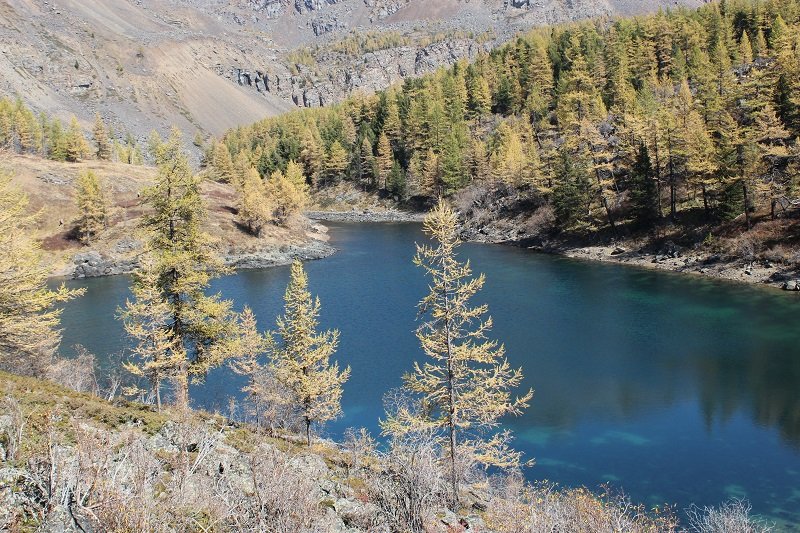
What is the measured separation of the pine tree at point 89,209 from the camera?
87.1 metres

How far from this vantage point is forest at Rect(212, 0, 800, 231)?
66.7 meters

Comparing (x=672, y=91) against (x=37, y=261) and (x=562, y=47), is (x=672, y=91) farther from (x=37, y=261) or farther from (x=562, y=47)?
(x=37, y=261)

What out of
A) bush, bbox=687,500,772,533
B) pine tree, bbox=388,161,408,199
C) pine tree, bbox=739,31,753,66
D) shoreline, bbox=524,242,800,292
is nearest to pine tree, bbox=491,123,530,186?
shoreline, bbox=524,242,800,292

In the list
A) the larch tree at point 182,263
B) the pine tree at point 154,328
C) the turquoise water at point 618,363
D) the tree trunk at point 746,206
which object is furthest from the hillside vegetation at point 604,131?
the pine tree at point 154,328

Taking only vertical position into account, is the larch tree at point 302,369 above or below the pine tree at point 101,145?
below

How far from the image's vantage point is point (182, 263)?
29500 mm

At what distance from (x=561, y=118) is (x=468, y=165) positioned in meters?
19.8

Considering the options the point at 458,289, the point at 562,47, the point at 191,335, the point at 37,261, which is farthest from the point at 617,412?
the point at 562,47

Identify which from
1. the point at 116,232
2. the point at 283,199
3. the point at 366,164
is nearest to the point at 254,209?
the point at 283,199

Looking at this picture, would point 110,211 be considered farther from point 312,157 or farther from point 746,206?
point 746,206

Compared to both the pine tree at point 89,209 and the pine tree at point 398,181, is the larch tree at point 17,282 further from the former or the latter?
the pine tree at point 398,181

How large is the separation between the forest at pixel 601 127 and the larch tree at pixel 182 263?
56.2 m

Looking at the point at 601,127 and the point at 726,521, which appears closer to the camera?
the point at 726,521

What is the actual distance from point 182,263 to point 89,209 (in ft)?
223
